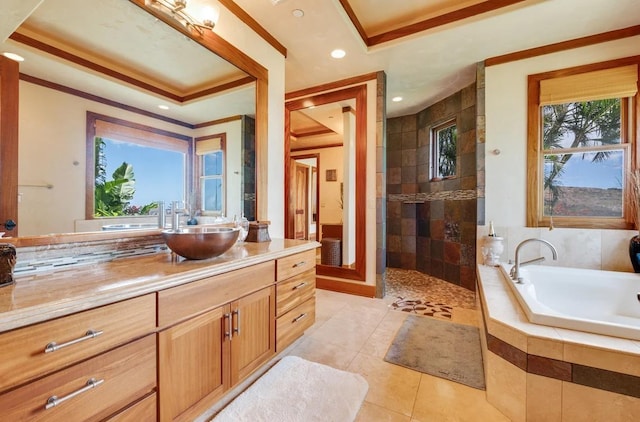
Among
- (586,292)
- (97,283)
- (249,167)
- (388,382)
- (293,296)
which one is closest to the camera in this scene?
(97,283)

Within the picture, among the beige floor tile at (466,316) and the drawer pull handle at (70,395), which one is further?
the beige floor tile at (466,316)

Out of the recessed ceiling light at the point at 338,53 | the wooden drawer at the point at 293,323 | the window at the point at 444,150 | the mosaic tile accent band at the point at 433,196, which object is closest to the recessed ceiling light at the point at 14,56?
the wooden drawer at the point at 293,323

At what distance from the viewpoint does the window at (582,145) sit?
2.42m

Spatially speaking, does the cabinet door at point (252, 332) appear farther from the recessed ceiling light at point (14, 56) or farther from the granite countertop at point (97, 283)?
the recessed ceiling light at point (14, 56)

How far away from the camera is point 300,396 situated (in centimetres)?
152

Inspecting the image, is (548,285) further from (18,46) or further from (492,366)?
(18,46)

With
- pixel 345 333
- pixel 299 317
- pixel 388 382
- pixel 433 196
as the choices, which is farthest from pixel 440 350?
pixel 433 196

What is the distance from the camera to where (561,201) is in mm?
2656

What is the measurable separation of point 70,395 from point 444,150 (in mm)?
4449

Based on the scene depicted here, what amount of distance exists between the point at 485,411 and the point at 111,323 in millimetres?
1838

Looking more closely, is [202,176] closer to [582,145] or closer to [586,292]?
[586,292]

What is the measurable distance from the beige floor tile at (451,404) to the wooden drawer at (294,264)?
1.05 metres

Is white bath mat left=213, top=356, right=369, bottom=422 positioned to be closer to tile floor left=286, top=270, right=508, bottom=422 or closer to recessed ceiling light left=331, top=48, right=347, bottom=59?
tile floor left=286, top=270, right=508, bottom=422

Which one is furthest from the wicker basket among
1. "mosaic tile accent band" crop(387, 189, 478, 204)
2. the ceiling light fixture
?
the ceiling light fixture
